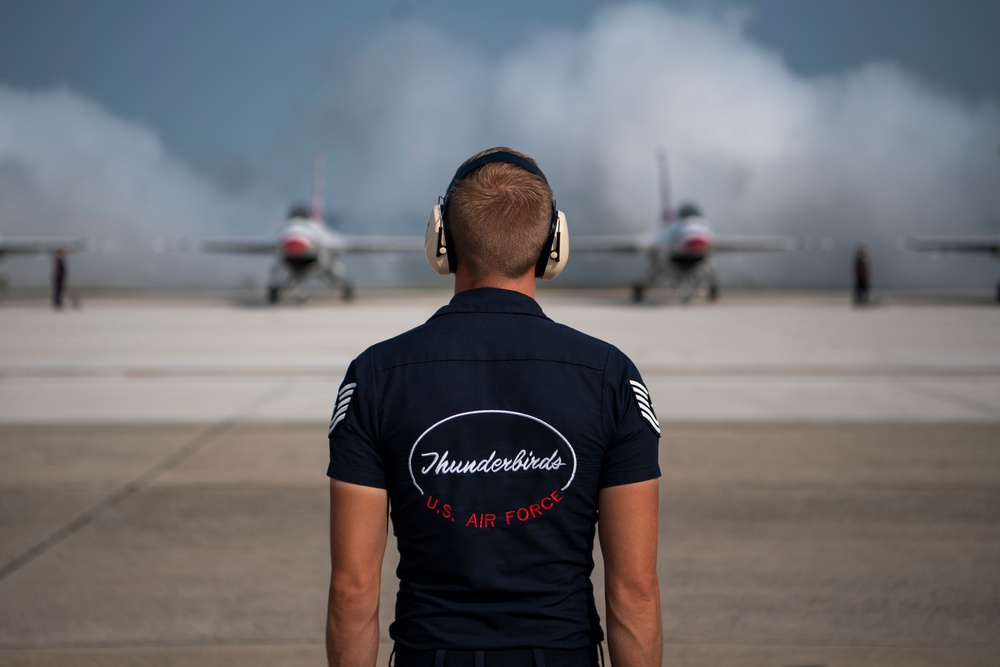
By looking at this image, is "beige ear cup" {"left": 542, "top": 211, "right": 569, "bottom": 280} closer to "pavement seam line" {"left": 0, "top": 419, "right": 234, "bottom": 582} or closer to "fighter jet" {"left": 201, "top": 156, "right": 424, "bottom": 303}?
"pavement seam line" {"left": 0, "top": 419, "right": 234, "bottom": 582}

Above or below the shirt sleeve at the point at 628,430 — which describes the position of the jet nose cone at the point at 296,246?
below

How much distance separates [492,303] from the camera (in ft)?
5.96

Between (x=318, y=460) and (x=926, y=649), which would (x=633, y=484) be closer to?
(x=926, y=649)

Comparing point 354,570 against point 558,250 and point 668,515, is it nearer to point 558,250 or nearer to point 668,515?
point 558,250

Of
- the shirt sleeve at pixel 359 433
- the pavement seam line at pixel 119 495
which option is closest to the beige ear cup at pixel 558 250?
the shirt sleeve at pixel 359 433

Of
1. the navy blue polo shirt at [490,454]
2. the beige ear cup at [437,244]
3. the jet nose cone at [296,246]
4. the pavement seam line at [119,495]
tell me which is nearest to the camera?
the navy blue polo shirt at [490,454]

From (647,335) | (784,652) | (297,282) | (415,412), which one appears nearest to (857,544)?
(784,652)

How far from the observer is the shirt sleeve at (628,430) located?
1787mm

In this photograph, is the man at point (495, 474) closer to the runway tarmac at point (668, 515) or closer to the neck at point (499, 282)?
the neck at point (499, 282)

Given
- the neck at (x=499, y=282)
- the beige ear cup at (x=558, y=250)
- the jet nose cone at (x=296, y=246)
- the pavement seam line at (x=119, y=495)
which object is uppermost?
the beige ear cup at (x=558, y=250)

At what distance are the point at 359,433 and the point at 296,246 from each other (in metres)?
29.6

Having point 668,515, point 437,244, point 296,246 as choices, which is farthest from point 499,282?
point 296,246

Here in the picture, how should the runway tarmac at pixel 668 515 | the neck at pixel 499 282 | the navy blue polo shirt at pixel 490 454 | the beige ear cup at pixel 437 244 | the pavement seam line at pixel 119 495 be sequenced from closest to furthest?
1. the navy blue polo shirt at pixel 490 454
2. the neck at pixel 499 282
3. the beige ear cup at pixel 437 244
4. the runway tarmac at pixel 668 515
5. the pavement seam line at pixel 119 495

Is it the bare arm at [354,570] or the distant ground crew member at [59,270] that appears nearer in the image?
the bare arm at [354,570]
